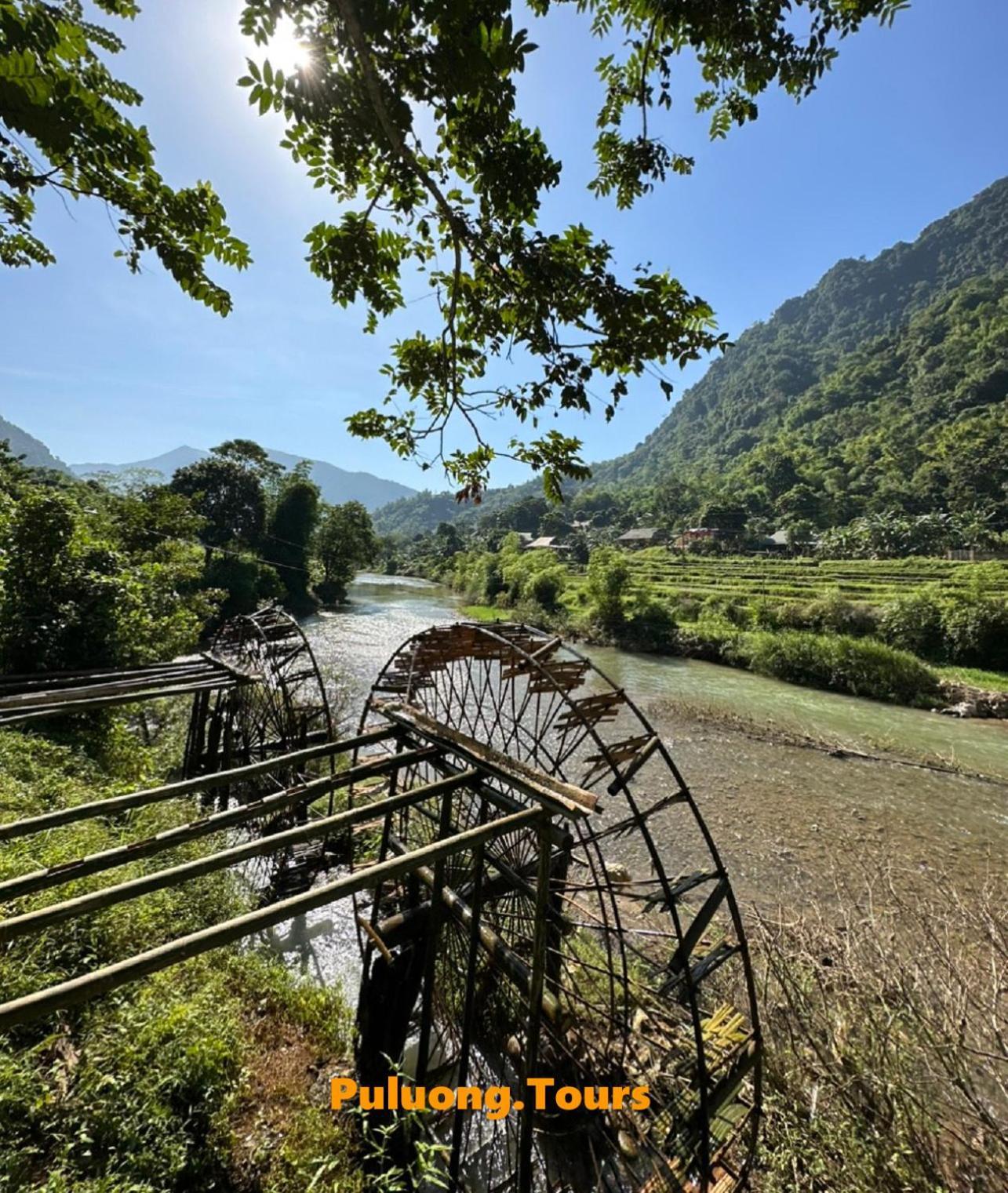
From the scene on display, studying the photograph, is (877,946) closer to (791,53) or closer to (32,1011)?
→ (32,1011)

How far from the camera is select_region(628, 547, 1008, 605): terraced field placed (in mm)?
29534

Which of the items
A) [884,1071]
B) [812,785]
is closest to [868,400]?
[812,785]

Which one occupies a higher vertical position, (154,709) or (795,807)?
(154,709)

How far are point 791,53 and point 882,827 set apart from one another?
1288 centimetres

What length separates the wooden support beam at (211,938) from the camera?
134 centimetres

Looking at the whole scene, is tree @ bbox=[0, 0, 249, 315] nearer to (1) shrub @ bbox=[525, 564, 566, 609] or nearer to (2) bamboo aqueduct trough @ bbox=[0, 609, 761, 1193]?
(2) bamboo aqueduct trough @ bbox=[0, 609, 761, 1193]

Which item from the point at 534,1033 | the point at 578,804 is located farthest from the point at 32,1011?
the point at 534,1033

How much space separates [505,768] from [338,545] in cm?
4251

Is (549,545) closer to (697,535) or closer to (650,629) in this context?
(697,535)

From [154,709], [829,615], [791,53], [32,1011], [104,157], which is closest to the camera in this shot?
[32,1011]

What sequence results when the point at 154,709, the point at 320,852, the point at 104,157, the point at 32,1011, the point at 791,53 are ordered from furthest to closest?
the point at 154,709
the point at 320,852
the point at 791,53
the point at 104,157
the point at 32,1011

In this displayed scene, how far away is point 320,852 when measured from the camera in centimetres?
745

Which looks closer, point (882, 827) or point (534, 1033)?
point (534, 1033)

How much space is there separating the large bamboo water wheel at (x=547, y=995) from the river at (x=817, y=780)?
4.77 m
